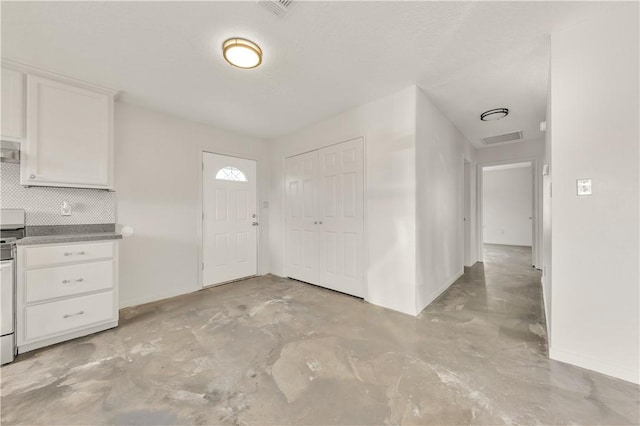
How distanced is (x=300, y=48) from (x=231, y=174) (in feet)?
8.08

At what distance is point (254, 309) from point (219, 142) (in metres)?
2.57

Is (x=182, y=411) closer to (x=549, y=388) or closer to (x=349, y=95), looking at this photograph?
(x=549, y=388)

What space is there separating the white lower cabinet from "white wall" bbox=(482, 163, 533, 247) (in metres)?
9.29

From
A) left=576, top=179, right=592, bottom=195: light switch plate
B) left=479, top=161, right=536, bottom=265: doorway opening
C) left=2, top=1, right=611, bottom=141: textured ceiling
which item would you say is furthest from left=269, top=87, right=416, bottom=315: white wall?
left=479, top=161, right=536, bottom=265: doorway opening

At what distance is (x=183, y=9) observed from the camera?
5.26 feet

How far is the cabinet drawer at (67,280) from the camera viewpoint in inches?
79.0

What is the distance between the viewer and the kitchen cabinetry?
2117mm

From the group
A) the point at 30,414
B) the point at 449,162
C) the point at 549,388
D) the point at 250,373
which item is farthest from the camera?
the point at 449,162

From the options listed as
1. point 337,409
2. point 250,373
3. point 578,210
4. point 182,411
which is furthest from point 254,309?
point 578,210

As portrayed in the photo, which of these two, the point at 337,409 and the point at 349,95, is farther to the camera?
the point at 349,95

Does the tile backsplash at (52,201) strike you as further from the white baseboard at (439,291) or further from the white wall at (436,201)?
the white baseboard at (439,291)

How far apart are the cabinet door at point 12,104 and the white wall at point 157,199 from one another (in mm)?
756

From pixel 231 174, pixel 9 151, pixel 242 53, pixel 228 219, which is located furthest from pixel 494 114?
pixel 9 151

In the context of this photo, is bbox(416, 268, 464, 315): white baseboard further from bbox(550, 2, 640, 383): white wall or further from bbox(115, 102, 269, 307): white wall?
bbox(115, 102, 269, 307): white wall
